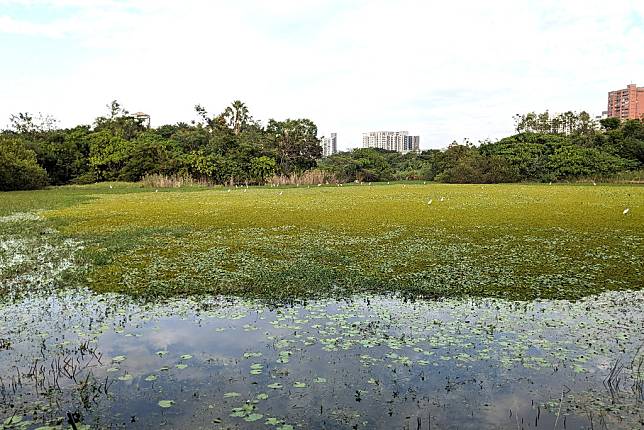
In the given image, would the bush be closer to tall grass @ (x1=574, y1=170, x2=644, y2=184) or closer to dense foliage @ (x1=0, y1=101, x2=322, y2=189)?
dense foliage @ (x1=0, y1=101, x2=322, y2=189)

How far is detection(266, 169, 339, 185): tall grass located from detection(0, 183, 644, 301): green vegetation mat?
2342 centimetres

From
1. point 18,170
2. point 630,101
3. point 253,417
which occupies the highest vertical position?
point 630,101

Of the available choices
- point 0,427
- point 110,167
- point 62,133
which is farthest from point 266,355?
point 62,133

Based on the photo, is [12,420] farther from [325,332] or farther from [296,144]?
[296,144]

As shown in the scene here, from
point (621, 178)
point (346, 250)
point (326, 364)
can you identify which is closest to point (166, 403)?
point (326, 364)

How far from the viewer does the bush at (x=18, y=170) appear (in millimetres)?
28641

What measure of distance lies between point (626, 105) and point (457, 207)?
83791 mm

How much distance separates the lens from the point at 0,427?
3.23m

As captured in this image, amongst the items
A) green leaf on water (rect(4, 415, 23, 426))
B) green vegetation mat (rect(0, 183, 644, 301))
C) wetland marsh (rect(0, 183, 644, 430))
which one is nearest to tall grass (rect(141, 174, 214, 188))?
green vegetation mat (rect(0, 183, 644, 301))

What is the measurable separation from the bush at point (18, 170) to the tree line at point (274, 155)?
21cm

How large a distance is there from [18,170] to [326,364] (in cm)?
3046

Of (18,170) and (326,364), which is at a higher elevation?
(18,170)

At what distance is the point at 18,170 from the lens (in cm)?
2931

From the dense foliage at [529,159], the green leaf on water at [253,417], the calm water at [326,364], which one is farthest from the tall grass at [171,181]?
the green leaf on water at [253,417]
